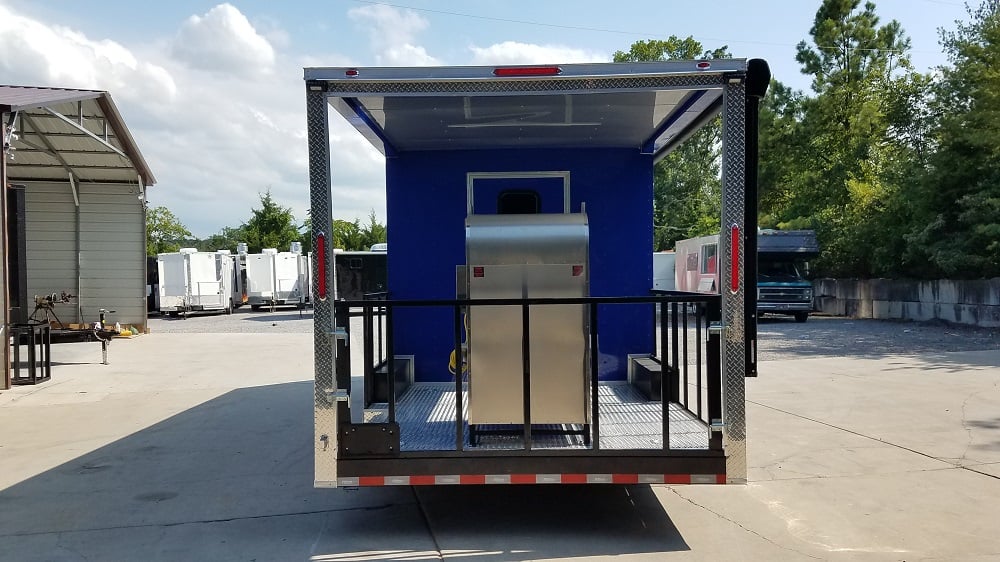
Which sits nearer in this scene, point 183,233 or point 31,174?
point 31,174

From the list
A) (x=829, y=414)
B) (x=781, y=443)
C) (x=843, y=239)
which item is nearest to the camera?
(x=781, y=443)

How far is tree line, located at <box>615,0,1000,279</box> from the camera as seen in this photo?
67.4 feet

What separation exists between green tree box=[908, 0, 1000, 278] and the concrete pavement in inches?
476

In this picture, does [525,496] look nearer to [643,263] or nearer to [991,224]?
[643,263]

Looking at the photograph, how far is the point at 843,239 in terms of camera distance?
27.0m

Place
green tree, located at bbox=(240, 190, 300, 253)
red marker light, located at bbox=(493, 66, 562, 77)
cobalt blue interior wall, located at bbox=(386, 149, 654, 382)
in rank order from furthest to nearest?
green tree, located at bbox=(240, 190, 300, 253)
cobalt blue interior wall, located at bbox=(386, 149, 654, 382)
red marker light, located at bbox=(493, 66, 562, 77)

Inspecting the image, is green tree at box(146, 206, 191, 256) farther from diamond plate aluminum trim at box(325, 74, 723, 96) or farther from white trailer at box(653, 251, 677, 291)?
diamond plate aluminum trim at box(325, 74, 723, 96)

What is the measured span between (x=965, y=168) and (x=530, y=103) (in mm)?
20324

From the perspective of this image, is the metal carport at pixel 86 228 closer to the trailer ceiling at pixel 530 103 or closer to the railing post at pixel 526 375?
the trailer ceiling at pixel 530 103

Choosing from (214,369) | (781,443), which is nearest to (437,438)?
(781,443)

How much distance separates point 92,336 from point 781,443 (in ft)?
58.7

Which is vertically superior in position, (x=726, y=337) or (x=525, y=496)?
(x=726, y=337)

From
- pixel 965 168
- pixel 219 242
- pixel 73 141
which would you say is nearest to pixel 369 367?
pixel 73 141

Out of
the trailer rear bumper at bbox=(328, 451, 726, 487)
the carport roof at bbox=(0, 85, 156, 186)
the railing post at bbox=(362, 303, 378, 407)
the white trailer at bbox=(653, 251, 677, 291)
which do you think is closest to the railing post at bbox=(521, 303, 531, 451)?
the trailer rear bumper at bbox=(328, 451, 726, 487)
